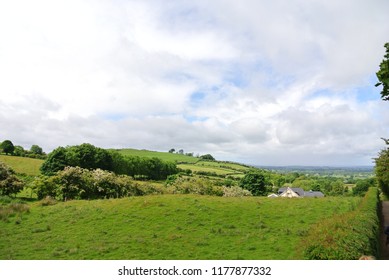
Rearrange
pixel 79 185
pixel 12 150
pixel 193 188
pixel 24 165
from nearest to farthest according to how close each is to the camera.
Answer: pixel 79 185, pixel 193 188, pixel 24 165, pixel 12 150

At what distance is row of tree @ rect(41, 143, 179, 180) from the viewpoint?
69.2 meters

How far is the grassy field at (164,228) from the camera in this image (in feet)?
48.1

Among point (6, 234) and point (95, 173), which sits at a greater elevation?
point (95, 173)

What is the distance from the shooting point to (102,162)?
82688mm

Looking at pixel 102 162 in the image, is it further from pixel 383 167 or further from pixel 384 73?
pixel 384 73

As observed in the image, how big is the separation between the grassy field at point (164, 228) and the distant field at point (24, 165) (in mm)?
52776

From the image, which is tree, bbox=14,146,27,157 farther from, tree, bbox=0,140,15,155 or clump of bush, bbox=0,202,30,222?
clump of bush, bbox=0,202,30,222

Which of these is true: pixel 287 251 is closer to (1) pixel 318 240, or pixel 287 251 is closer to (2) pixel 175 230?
(1) pixel 318 240

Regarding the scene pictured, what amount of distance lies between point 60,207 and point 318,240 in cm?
2078

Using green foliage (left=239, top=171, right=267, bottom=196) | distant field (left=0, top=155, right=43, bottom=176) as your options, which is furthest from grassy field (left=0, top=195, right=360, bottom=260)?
green foliage (left=239, top=171, right=267, bottom=196)

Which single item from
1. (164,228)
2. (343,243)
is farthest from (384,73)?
(164,228)

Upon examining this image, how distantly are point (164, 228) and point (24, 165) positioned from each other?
236 ft
